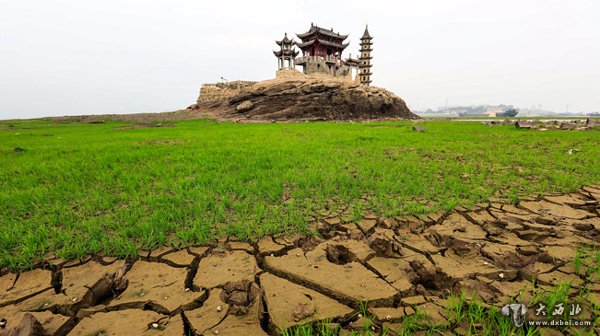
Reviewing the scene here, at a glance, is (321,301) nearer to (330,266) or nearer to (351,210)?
(330,266)

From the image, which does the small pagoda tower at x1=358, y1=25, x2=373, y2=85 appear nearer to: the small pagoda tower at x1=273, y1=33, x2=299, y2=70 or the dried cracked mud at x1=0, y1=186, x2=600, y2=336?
the small pagoda tower at x1=273, y1=33, x2=299, y2=70

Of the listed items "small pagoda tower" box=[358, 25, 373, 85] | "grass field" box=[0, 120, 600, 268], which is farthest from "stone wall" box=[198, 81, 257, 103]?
"grass field" box=[0, 120, 600, 268]

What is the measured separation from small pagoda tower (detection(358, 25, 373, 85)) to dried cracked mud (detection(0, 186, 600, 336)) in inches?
2028

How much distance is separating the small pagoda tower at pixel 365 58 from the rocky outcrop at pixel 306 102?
69.8 feet

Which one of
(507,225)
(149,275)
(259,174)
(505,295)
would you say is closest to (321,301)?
(505,295)

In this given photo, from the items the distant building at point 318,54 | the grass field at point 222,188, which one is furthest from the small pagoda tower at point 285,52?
the grass field at point 222,188

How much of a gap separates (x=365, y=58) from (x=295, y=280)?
53960 mm

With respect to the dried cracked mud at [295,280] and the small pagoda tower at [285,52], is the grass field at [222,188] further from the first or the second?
the small pagoda tower at [285,52]

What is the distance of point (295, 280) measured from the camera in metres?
2.23

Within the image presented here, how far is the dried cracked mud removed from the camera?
1816 millimetres

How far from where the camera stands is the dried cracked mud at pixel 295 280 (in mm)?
1816

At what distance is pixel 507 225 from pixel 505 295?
156cm

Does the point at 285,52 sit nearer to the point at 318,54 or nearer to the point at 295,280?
the point at 318,54

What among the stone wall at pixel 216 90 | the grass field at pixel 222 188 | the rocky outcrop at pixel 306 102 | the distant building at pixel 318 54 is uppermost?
the distant building at pixel 318 54
